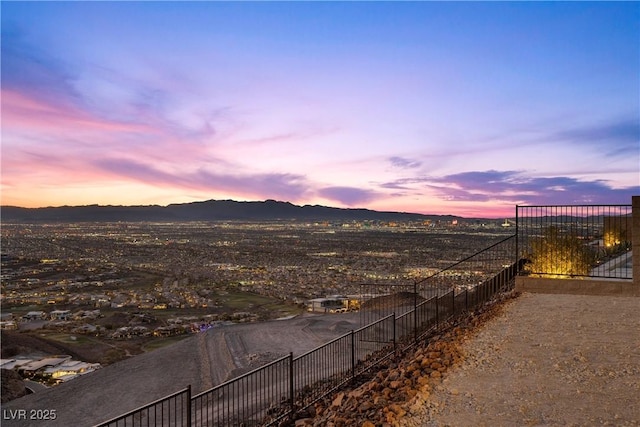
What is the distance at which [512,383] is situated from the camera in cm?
749

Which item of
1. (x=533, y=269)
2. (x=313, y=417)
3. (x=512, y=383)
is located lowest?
(x=313, y=417)

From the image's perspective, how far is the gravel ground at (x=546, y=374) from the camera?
6336 mm

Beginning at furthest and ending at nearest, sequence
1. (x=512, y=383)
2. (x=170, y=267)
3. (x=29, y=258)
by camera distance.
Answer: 1. (x=29, y=258)
2. (x=170, y=267)
3. (x=512, y=383)

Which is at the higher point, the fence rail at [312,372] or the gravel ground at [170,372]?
the fence rail at [312,372]

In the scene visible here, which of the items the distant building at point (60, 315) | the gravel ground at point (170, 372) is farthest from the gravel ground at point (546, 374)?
the distant building at point (60, 315)

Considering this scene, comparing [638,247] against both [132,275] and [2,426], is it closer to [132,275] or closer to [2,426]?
[2,426]

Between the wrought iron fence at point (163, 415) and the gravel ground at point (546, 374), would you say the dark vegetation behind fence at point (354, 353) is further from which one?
the gravel ground at point (546, 374)

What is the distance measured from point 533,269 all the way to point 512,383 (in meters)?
9.34

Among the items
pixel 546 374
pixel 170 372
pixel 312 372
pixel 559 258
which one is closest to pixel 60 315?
pixel 170 372

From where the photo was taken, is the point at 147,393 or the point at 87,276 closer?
the point at 147,393

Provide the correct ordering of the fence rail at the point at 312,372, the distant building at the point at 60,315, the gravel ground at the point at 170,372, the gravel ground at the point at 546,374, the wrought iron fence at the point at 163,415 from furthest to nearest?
the distant building at the point at 60,315 → the gravel ground at the point at 170,372 → the fence rail at the point at 312,372 → the wrought iron fence at the point at 163,415 → the gravel ground at the point at 546,374

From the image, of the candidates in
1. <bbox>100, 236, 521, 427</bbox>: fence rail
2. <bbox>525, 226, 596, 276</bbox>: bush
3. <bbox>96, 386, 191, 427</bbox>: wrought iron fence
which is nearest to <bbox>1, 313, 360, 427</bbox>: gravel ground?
<bbox>100, 236, 521, 427</bbox>: fence rail

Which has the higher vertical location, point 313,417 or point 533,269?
point 533,269

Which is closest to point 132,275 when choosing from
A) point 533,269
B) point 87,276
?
point 87,276
